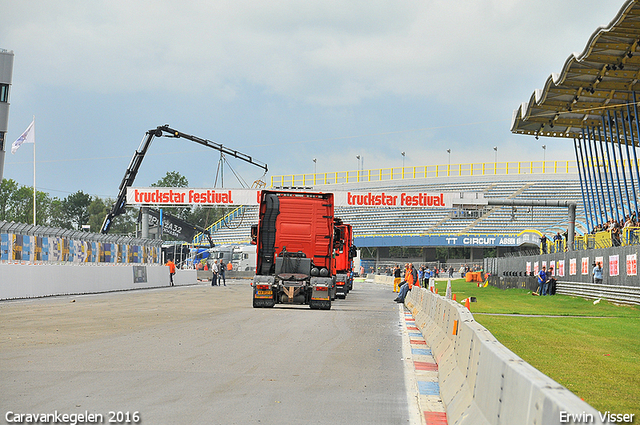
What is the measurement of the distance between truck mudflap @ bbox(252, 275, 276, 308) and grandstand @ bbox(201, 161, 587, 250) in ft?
155

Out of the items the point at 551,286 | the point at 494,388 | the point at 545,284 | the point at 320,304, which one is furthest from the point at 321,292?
the point at 494,388

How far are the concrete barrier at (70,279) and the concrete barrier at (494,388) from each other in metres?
20.5

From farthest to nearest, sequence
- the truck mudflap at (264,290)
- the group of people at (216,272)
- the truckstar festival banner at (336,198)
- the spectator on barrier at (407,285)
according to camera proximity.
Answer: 1. the truckstar festival banner at (336,198)
2. the group of people at (216,272)
3. the spectator on barrier at (407,285)
4. the truck mudflap at (264,290)

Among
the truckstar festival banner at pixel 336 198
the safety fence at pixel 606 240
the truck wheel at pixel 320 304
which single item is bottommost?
the truck wheel at pixel 320 304

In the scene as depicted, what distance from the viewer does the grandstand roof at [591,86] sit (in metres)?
29.8

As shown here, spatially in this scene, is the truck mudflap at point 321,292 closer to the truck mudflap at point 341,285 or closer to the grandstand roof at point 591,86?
the truck mudflap at point 341,285

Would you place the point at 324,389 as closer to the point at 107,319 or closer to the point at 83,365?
the point at 83,365

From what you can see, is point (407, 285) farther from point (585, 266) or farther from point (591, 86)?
point (591, 86)

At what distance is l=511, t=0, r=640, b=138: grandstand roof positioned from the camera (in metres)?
29.8

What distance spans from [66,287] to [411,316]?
49.7 feet

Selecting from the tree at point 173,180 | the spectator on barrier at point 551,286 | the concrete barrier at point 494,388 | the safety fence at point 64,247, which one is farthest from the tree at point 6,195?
the concrete barrier at point 494,388

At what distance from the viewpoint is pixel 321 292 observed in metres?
22.9

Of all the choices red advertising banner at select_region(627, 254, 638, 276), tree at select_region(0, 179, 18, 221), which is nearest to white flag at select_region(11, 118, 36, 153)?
red advertising banner at select_region(627, 254, 638, 276)

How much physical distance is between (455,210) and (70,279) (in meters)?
47.0
